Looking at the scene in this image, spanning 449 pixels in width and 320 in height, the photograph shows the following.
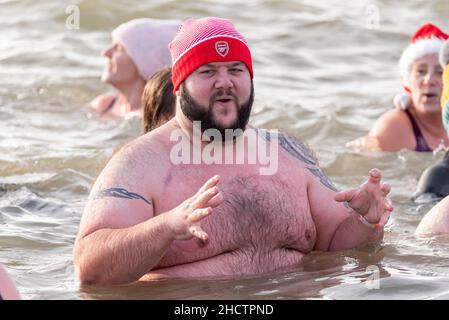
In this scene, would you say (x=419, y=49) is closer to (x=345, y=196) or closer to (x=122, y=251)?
(x=345, y=196)

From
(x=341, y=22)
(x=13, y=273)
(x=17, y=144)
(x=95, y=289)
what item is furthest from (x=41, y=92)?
(x=95, y=289)

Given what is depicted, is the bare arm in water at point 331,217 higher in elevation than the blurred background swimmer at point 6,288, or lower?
higher

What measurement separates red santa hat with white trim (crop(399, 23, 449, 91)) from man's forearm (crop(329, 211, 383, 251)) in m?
4.52

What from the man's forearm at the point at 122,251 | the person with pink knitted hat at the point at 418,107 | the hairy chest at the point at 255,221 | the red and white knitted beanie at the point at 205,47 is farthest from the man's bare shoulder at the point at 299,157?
the person with pink knitted hat at the point at 418,107

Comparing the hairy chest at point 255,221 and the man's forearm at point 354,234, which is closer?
the hairy chest at point 255,221

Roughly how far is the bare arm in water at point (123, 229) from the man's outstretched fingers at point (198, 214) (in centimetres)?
7

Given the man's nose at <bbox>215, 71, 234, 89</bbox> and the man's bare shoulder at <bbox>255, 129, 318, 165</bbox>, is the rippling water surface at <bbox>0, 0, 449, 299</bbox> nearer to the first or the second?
the man's bare shoulder at <bbox>255, 129, 318, 165</bbox>

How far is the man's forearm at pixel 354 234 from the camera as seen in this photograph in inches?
259

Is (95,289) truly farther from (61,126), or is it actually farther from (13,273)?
(61,126)

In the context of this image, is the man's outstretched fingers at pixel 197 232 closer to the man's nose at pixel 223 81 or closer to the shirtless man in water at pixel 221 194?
the shirtless man in water at pixel 221 194

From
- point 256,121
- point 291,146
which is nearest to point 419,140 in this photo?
point 256,121

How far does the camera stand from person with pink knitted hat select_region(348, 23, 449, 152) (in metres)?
10.9

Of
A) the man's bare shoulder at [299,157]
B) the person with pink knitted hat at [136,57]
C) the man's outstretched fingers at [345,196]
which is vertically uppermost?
the person with pink knitted hat at [136,57]

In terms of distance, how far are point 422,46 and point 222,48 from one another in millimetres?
4937
